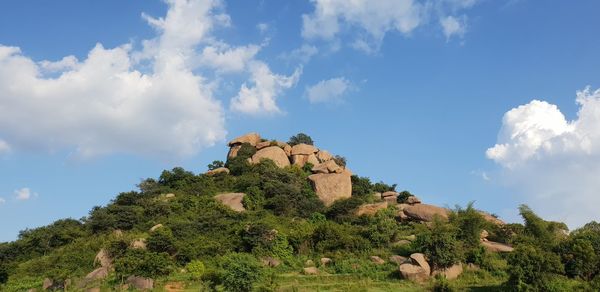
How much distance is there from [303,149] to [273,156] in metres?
4.30

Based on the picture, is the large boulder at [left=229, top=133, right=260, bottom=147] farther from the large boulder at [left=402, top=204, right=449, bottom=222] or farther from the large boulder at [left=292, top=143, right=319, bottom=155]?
the large boulder at [left=402, top=204, right=449, bottom=222]

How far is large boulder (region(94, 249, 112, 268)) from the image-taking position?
35.8m

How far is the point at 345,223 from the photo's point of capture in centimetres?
4306

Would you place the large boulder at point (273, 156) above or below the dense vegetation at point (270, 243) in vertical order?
above

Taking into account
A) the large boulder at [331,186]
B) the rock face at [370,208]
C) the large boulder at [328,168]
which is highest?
the large boulder at [328,168]

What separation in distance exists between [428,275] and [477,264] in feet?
12.3

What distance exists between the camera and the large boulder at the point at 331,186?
53438mm

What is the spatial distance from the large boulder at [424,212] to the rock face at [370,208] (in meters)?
2.31

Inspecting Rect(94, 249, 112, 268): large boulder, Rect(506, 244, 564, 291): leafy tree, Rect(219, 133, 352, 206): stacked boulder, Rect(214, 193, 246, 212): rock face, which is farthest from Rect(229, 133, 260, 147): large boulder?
Rect(506, 244, 564, 291): leafy tree

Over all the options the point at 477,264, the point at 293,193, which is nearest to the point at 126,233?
the point at 293,193

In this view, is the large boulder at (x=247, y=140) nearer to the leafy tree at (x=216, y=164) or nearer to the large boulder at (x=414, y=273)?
the leafy tree at (x=216, y=164)

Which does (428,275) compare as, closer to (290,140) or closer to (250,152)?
(250,152)

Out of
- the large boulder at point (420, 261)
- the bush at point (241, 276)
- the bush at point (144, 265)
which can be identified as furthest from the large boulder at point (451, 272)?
the bush at point (144, 265)

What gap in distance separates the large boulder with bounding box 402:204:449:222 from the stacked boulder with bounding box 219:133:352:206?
349 inches
